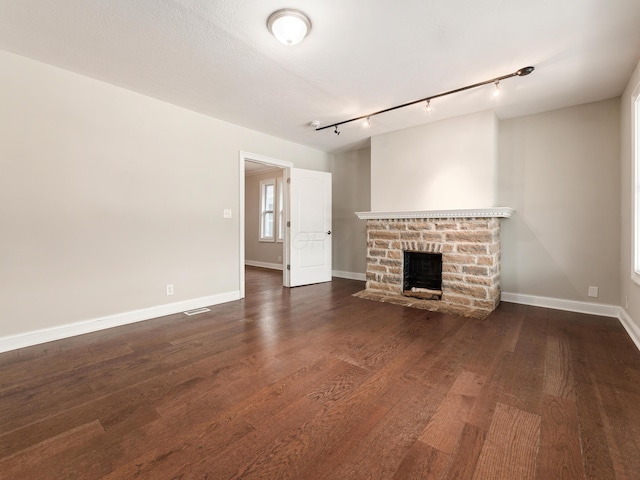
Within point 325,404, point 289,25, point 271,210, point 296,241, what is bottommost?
point 325,404

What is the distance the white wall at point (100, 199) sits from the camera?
255cm

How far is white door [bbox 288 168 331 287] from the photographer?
5.00m

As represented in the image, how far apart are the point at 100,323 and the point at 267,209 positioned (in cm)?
499

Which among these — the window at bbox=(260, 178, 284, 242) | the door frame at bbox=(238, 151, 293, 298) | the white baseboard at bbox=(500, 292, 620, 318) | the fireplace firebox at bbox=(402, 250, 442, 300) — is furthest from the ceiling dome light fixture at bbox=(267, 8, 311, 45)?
the window at bbox=(260, 178, 284, 242)

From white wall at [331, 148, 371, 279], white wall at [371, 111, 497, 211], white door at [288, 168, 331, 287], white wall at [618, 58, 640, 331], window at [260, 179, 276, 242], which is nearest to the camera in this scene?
white wall at [618, 58, 640, 331]

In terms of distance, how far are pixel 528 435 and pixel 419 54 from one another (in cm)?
276

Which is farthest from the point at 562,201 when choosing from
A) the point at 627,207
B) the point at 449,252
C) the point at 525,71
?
the point at 525,71

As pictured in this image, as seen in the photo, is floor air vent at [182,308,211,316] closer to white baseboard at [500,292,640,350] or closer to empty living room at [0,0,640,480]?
empty living room at [0,0,640,480]

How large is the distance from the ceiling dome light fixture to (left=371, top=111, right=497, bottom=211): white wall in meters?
2.60

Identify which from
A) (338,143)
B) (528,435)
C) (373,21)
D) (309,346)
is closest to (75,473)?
(309,346)

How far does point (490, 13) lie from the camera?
202 centimetres

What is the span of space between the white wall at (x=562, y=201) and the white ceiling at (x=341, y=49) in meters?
0.34

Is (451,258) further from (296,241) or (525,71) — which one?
(296,241)

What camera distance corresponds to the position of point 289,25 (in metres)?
2.07
